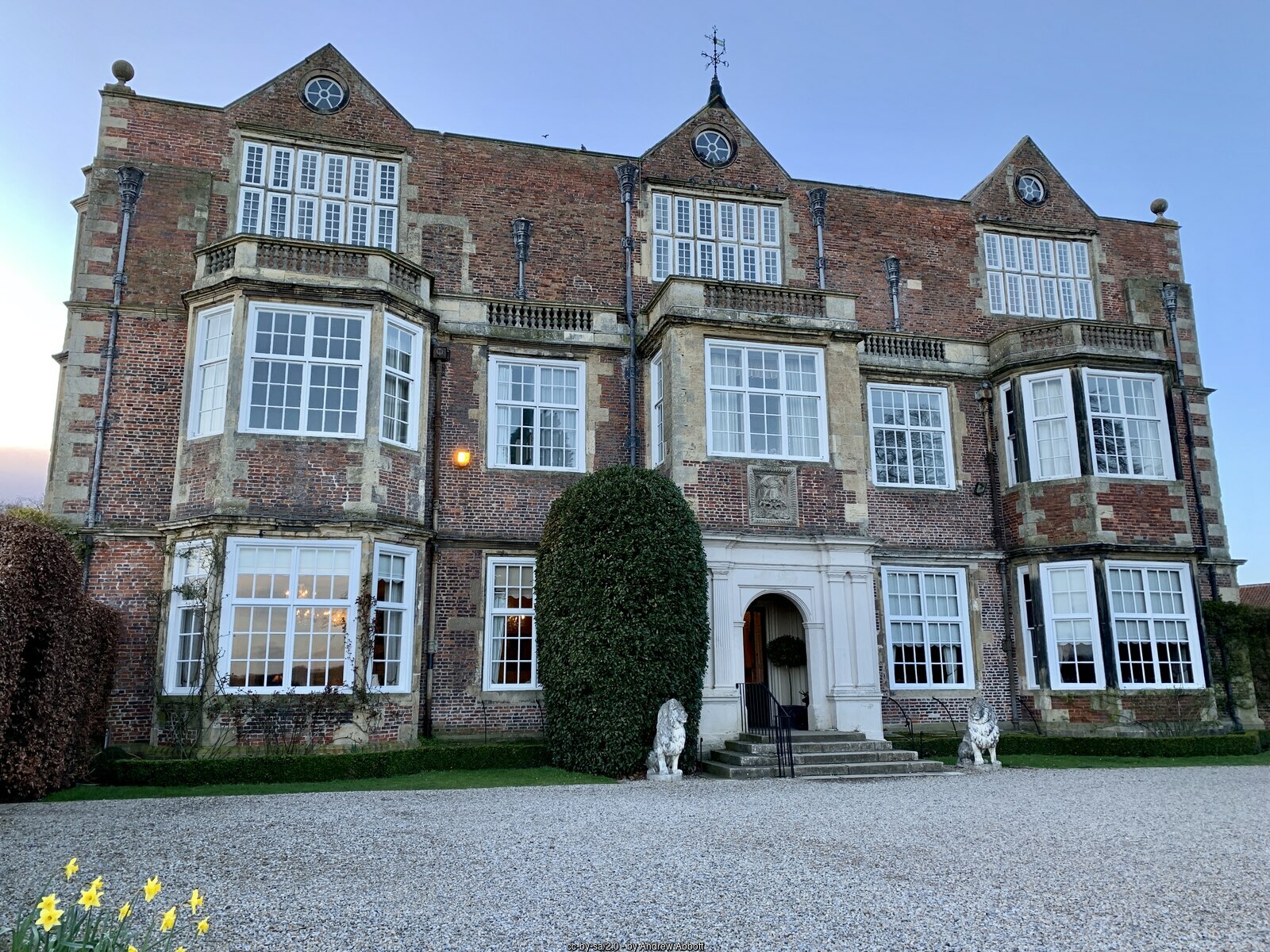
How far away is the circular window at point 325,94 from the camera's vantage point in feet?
58.6

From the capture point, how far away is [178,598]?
14.0 m

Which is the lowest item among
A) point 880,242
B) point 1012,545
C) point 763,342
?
point 1012,545

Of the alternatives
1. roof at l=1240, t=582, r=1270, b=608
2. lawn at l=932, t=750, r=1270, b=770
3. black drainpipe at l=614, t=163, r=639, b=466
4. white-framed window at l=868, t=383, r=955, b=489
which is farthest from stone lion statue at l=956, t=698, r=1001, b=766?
roof at l=1240, t=582, r=1270, b=608

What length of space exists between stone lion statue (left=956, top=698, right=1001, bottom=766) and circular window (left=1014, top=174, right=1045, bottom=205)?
501 inches

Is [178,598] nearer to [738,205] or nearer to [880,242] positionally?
[738,205]

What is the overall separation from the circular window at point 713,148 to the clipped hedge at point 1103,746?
A: 12265 mm

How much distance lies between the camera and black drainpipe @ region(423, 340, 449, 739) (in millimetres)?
15352

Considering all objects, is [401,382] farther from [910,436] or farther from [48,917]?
[48,917]

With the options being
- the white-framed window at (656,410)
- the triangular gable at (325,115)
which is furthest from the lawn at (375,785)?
the triangular gable at (325,115)

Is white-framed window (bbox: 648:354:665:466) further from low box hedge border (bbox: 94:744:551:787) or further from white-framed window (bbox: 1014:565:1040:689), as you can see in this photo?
white-framed window (bbox: 1014:565:1040:689)

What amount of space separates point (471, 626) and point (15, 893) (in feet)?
31.6

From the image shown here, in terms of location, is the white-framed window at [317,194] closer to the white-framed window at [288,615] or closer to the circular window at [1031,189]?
the white-framed window at [288,615]

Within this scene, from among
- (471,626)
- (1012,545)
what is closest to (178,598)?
(471,626)

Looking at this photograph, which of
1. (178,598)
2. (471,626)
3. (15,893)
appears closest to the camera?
(15,893)
